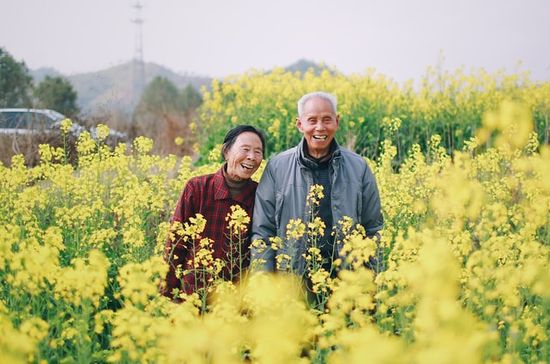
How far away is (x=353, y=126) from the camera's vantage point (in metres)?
9.61

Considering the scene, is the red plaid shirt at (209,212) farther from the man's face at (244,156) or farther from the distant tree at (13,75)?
the distant tree at (13,75)

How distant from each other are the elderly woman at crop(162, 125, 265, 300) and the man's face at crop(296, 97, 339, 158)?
1.29 feet

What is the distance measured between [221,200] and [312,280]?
3.93ft

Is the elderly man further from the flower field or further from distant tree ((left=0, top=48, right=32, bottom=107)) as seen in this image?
distant tree ((left=0, top=48, right=32, bottom=107))

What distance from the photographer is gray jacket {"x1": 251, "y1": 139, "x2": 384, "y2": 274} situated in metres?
4.27

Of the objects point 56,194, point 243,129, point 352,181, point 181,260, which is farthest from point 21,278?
point 56,194

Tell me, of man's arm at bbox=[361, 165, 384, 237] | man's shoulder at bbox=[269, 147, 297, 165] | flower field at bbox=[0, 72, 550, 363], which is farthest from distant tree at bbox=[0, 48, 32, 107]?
man's arm at bbox=[361, 165, 384, 237]

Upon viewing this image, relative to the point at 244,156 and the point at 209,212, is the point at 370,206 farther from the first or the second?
the point at 209,212

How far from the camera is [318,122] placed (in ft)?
13.8

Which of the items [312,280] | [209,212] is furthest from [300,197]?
[312,280]

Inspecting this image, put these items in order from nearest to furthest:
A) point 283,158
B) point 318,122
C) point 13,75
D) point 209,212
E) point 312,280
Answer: point 312,280 → point 318,122 → point 209,212 → point 283,158 → point 13,75

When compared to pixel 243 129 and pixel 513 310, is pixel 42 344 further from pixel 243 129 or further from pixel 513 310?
pixel 513 310

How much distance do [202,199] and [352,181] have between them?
1.12 meters

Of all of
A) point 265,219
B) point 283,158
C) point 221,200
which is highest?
point 283,158
